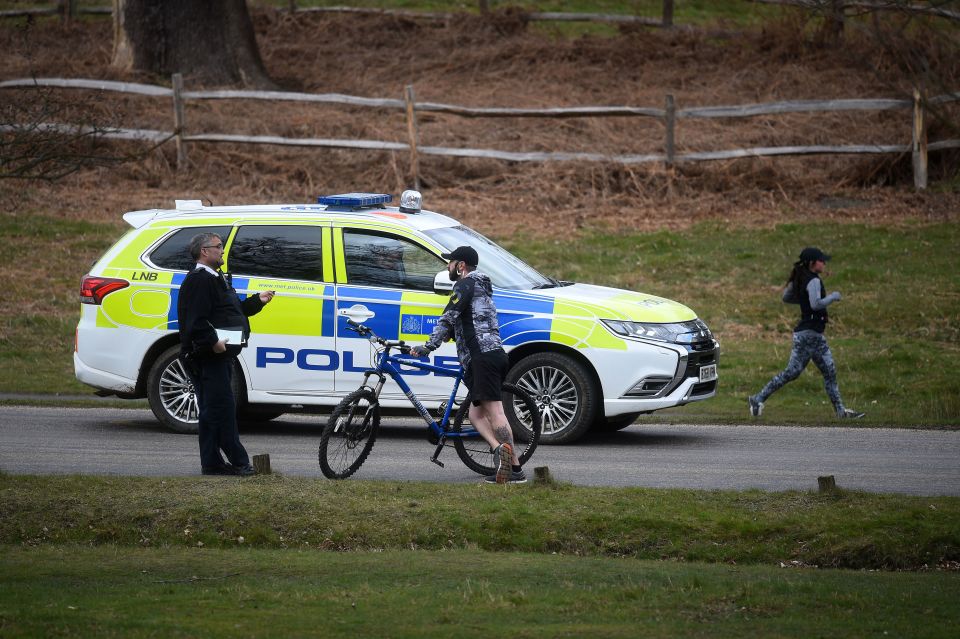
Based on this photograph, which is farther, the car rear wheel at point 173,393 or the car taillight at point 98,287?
the car taillight at point 98,287

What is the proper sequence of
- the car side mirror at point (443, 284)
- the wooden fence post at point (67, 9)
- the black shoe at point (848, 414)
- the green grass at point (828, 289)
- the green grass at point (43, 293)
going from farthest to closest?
the wooden fence post at point (67, 9), the green grass at point (43, 293), the green grass at point (828, 289), the black shoe at point (848, 414), the car side mirror at point (443, 284)

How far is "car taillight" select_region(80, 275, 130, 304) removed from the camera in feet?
41.8

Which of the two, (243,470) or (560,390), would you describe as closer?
(243,470)

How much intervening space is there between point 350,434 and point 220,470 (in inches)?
39.0

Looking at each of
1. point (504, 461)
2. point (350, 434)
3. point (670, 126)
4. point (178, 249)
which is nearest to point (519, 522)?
point (504, 461)

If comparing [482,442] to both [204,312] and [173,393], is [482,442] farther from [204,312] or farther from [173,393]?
[173,393]

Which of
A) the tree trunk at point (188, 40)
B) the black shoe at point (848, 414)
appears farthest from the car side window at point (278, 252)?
the tree trunk at point (188, 40)

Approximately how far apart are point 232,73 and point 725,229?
37.6ft

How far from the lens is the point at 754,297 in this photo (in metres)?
19.6

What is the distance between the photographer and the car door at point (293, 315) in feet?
40.4

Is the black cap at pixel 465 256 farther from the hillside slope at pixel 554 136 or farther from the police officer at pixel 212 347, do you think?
the hillside slope at pixel 554 136

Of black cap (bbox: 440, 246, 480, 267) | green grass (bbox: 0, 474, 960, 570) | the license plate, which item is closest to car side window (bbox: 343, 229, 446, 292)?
black cap (bbox: 440, 246, 480, 267)

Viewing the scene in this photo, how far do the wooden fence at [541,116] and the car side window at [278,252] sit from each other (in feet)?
35.7

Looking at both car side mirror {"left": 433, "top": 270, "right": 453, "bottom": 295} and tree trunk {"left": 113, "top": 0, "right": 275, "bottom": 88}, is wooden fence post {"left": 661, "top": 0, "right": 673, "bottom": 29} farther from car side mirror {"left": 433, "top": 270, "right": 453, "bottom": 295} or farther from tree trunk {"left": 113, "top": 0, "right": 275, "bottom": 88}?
car side mirror {"left": 433, "top": 270, "right": 453, "bottom": 295}
